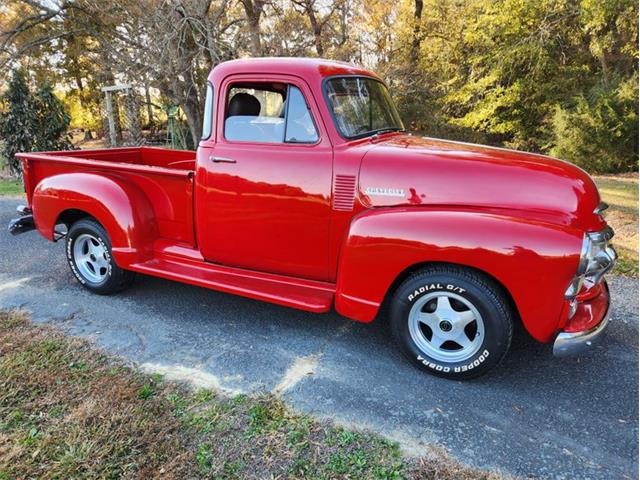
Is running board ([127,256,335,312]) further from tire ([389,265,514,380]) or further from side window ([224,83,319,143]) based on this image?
side window ([224,83,319,143])

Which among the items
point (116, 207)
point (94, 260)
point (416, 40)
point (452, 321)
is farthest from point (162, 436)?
point (416, 40)

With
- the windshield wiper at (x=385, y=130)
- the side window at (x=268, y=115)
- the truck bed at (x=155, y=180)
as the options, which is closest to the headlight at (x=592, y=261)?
the windshield wiper at (x=385, y=130)

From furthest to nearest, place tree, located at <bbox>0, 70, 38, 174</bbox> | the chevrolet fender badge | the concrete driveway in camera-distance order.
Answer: tree, located at <bbox>0, 70, 38, 174</bbox>
the chevrolet fender badge
the concrete driveway

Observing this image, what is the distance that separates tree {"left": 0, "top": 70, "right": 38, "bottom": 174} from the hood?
35.3ft

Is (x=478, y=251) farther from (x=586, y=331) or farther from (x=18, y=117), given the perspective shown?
(x=18, y=117)

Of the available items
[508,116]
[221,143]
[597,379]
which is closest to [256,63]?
[221,143]

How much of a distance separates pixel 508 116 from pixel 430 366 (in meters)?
14.7

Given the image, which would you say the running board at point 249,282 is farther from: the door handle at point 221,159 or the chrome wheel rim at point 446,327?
the door handle at point 221,159

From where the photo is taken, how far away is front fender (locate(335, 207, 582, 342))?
8.79 feet

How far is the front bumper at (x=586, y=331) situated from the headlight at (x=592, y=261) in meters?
0.20

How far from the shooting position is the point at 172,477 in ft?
7.42

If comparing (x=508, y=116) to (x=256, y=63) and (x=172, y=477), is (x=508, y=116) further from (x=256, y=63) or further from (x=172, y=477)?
(x=172, y=477)

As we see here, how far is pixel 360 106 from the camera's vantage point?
3719 millimetres

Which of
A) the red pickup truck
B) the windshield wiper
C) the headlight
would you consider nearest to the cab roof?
the red pickup truck
